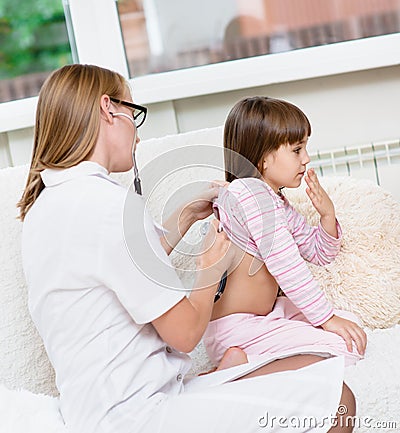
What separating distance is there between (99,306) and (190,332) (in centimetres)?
16

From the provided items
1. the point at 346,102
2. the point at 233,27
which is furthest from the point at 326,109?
the point at 233,27

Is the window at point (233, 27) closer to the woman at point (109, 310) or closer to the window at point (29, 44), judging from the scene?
the window at point (29, 44)

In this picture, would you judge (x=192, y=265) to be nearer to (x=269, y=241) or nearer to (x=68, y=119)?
(x=269, y=241)

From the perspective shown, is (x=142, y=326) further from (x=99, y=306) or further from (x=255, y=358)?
(x=255, y=358)

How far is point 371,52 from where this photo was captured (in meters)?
2.47

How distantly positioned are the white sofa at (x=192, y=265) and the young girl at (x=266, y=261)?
0.07 m

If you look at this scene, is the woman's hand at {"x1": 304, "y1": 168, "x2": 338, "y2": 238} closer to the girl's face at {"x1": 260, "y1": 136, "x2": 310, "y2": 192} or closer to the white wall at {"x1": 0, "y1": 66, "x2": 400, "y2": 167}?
the girl's face at {"x1": 260, "y1": 136, "x2": 310, "y2": 192}

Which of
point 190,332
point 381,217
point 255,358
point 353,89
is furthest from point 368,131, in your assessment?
point 190,332

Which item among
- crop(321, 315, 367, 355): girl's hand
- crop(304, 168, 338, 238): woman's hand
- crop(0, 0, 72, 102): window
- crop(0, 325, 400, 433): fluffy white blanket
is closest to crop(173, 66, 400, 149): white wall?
crop(0, 0, 72, 102): window

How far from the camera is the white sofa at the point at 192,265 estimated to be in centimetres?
143

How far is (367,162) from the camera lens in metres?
2.52

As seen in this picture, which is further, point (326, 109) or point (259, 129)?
point (326, 109)

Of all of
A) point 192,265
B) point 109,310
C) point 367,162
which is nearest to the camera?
point 109,310

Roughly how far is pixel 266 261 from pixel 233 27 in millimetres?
1238
